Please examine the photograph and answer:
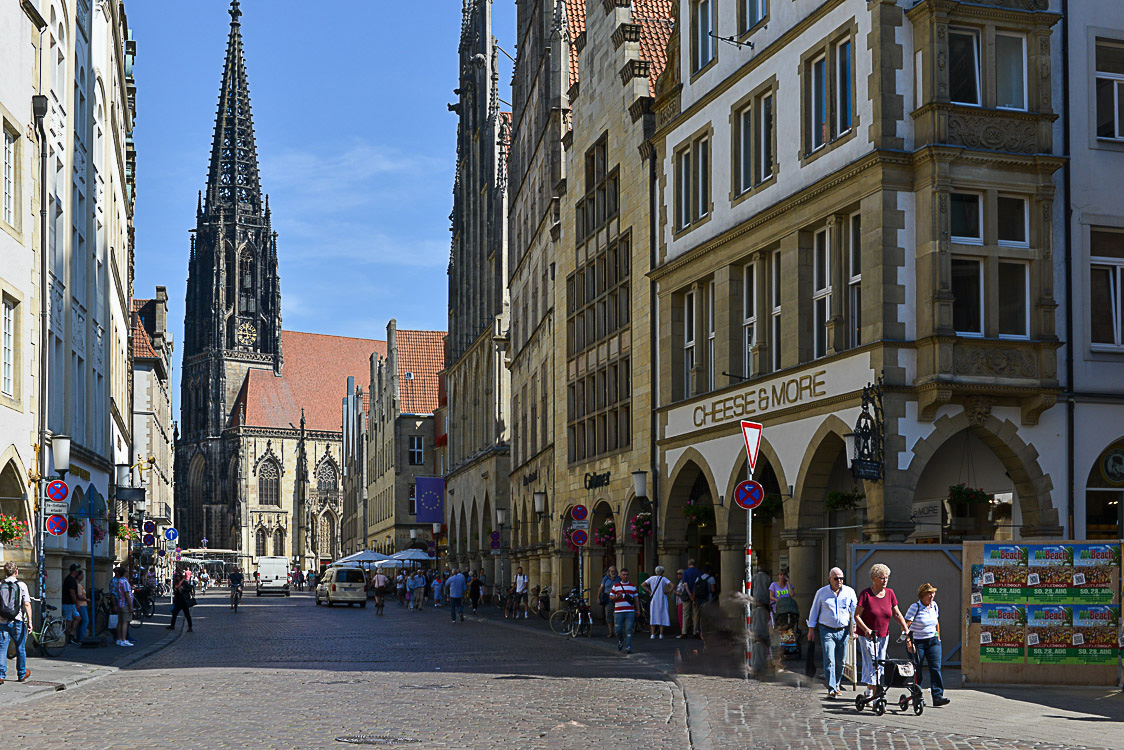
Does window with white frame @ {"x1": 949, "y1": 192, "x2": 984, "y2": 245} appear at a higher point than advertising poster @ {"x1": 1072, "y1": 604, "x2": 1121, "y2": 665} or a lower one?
higher

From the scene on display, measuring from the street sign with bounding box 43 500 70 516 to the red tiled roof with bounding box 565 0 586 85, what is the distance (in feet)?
75.2

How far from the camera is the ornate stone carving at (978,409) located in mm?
22344

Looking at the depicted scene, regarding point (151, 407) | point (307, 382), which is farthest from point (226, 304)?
point (151, 407)

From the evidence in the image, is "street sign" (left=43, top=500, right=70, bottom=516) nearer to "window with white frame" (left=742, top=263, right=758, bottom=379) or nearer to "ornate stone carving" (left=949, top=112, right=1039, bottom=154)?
"window with white frame" (left=742, top=263, right=758, bottom=379)

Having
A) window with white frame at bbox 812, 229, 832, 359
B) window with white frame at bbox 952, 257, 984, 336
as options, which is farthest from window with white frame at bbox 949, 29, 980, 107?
window with white frame at bbox 812, 229, 832, 359

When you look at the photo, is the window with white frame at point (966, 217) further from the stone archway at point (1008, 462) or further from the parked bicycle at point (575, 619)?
the parked bicycle at point (575, 619)

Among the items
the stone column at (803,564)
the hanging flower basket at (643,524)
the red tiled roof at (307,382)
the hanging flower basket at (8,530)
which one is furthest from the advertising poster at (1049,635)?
the red tiled roof at (307,382)

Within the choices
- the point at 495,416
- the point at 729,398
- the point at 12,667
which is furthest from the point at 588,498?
the point at 495,416

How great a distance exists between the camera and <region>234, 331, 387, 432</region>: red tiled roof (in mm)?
152125

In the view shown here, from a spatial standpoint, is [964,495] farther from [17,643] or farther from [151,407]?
[151,407]

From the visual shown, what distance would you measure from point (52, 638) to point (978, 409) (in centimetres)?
1551

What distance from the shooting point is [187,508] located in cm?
15512

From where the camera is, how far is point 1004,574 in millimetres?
18031

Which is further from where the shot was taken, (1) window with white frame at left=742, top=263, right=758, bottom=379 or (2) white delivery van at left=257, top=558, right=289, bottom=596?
(2) white delivery van at left=257, top=558, right=289, bottom=596
